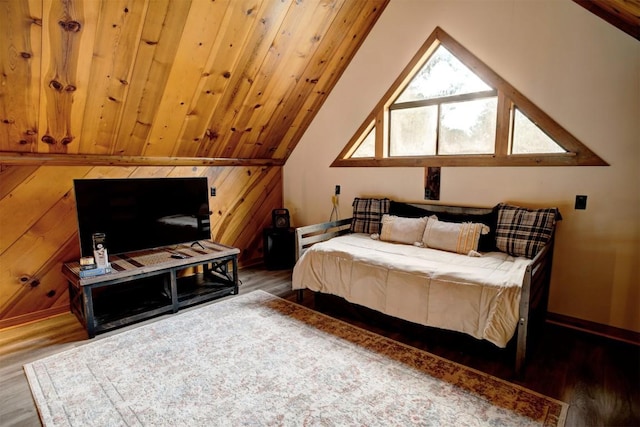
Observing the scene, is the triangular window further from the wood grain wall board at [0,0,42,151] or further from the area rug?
the wood grain wall board at [0,0,42,151]

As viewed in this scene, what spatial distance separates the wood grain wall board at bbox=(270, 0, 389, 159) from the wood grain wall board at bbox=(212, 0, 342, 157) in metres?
0.15


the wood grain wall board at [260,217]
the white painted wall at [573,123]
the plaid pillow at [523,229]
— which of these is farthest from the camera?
the wood grain wall board at [260,217]

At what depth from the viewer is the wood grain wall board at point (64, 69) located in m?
2.17

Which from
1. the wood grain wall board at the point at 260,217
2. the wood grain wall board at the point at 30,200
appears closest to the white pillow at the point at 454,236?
the wood grain wall board at the point at 260,217

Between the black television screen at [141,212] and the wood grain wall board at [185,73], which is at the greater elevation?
the wood grain wall board at [185,73]

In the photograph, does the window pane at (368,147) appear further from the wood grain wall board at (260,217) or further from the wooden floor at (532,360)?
the wooden floor at (532,360)

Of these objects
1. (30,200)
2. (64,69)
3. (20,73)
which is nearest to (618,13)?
(64,69)

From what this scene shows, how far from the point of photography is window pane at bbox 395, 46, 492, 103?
10.9 feet

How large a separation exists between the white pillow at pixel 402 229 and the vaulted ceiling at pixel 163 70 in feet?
6.30

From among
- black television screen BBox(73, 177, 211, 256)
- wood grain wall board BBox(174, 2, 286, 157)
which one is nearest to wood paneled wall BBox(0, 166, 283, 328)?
black television screen BBox(73, 177, 211, 256)

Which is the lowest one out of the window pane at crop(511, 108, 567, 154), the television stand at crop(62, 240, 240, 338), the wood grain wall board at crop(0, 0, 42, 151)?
the television stand at crop(62, 240, 240, 338)

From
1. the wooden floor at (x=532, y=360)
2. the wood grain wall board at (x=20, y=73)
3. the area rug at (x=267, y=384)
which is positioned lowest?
the wooden floor at (x=532, y=360)

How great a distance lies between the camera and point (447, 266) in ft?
8.54

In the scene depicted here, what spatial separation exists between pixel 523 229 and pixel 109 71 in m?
3.56
